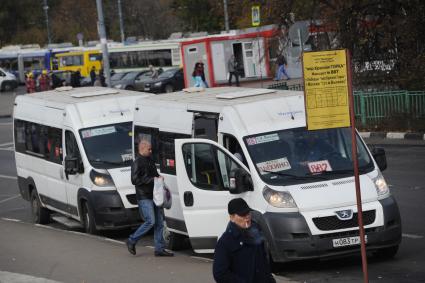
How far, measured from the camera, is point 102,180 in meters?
16.2

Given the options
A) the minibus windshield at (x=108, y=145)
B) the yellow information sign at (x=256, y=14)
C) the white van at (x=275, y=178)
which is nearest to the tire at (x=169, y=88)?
the yellow information sign at (x=256, y=14)

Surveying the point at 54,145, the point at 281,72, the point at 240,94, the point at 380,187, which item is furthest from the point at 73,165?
the point at 281,72

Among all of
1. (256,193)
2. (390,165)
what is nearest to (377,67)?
(390,165)

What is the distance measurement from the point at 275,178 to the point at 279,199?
0.43 metres

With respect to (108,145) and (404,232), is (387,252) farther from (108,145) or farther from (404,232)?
(108,145)

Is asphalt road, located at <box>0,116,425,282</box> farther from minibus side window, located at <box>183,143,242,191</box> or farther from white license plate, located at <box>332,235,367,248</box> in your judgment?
minibus side window, located at <box>183,143,242,191</box>

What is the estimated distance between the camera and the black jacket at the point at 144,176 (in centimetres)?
1344

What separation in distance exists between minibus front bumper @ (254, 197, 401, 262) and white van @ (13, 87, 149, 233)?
14.5ft

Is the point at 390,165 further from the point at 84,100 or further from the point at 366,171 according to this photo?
the point at 366,171

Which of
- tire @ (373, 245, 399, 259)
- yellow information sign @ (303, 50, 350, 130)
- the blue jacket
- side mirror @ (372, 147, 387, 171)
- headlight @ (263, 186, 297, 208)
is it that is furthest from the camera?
side mirror @ (372, 147, 387, 171)

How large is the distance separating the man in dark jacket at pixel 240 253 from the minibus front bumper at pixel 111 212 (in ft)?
28.4

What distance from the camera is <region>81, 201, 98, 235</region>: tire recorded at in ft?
53.4

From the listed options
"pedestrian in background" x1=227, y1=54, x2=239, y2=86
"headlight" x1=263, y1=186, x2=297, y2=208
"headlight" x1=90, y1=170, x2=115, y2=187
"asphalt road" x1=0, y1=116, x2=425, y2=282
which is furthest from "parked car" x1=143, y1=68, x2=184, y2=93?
"headlight" x1=263, y1=186, x2=297, y2=208

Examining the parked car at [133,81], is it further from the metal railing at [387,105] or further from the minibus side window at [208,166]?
the minibus side window at [208,166]
